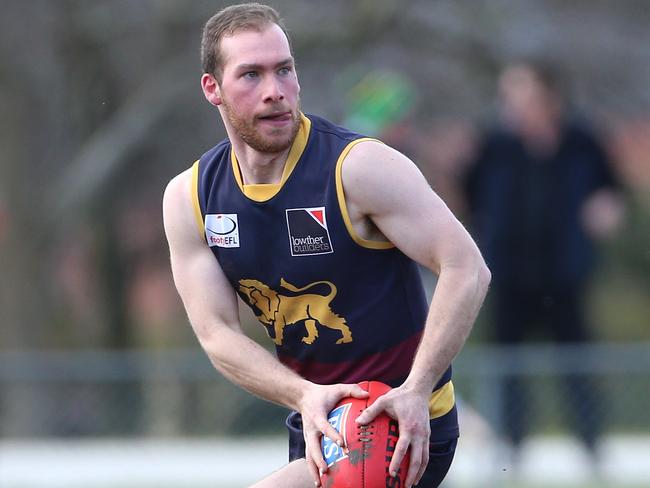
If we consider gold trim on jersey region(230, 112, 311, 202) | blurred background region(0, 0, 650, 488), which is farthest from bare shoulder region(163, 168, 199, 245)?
blurred background region(0, 0, 650, 488)

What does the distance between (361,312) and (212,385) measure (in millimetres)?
6089

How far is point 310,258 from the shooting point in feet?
16.1

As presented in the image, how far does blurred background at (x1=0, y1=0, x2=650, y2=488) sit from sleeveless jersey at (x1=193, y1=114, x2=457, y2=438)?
4.18 metres

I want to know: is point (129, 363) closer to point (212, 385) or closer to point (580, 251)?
point (212, 385)

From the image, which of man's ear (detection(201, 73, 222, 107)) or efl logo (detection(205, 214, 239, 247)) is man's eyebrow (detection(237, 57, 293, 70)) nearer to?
man's ear (detection(201, 73, 222, 107))

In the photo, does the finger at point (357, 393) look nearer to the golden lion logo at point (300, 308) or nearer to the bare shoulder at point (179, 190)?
the golden lion logo at point (300, 308)

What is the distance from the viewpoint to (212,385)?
10.9 m

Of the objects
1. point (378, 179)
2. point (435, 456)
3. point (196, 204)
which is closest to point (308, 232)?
point (378, 179)

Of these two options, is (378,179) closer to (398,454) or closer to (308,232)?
(308,232)

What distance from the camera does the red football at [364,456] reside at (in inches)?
180

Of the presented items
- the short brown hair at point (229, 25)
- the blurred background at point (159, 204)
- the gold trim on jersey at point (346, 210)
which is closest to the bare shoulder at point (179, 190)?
the short brown hair at point (229, 25)

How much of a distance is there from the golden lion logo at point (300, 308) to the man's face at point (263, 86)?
48 centimetres

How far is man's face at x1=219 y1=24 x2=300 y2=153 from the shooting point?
483cm

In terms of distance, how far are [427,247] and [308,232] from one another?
0.41 meters
